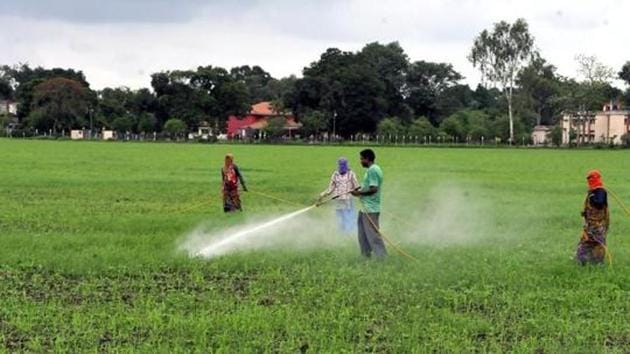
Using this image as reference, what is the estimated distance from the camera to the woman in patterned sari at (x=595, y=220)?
12633 mm

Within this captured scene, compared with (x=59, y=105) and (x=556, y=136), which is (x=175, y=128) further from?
(x=556, y=136)

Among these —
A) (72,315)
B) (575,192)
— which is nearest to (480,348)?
(72,315)

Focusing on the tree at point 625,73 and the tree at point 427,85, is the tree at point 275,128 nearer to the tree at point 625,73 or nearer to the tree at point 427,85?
the tree at point 427,85

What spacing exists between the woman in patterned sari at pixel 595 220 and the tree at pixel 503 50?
91.0 m

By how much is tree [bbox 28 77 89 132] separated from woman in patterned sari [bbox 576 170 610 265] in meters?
117

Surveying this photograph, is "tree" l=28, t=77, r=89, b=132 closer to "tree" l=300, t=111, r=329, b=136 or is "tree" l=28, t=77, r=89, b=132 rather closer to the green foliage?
"tree" l=300, t=111, r=329, b=136

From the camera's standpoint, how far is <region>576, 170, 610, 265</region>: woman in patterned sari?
12633 mm

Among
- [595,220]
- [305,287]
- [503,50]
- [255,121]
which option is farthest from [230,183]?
[255,121]

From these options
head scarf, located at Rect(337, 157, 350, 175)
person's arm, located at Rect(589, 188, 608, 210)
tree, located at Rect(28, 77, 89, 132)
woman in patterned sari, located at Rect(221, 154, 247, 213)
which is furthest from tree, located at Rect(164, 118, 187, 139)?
person's arm, located at Rect(589, 188, 608, 210)

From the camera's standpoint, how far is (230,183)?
20.0 metres

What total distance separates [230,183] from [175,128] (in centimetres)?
9996

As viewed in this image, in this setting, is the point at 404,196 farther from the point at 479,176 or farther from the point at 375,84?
the point at 375,84

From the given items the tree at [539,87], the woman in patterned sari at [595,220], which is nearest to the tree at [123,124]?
the tree at [539,87]

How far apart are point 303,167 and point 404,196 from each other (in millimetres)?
19784
